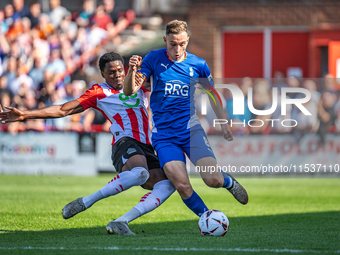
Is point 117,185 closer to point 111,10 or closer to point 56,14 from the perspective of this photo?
point 56,14

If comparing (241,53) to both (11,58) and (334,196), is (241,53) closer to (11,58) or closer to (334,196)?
(11,58)

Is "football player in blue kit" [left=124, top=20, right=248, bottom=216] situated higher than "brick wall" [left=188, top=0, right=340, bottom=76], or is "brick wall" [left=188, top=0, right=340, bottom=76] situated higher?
A: "brick wall" [left=188, top=0, right=340, bottom=76]

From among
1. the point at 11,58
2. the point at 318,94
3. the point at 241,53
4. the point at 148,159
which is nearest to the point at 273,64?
the point at 241,53

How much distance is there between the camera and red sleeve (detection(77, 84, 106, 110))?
5996 millimetres

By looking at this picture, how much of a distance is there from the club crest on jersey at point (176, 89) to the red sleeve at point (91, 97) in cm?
85

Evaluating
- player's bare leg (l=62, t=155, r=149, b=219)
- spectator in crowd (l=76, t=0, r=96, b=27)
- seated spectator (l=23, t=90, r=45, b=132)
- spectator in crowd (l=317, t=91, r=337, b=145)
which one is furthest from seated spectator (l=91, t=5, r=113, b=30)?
player's bare leg (l=62, t=155, r=149, b=219)

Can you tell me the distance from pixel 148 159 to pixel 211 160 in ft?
2.75

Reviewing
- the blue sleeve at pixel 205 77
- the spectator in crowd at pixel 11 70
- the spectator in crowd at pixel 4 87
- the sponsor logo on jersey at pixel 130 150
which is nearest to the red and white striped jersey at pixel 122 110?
the sponsor logo on jersey at pixel 130 150

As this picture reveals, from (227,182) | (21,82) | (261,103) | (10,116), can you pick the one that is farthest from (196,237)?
(21,82)

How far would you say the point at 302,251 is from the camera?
179 inches

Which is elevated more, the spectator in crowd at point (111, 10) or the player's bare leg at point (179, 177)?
the spectator in crowd at point (111, 10)

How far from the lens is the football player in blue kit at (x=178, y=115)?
5.60m

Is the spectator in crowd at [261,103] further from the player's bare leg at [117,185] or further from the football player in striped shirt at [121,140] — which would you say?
the player's bare leg at [117,185]

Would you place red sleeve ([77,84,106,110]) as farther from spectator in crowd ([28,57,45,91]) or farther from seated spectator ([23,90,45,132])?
spectator in crowd ([28,57,45,91])
